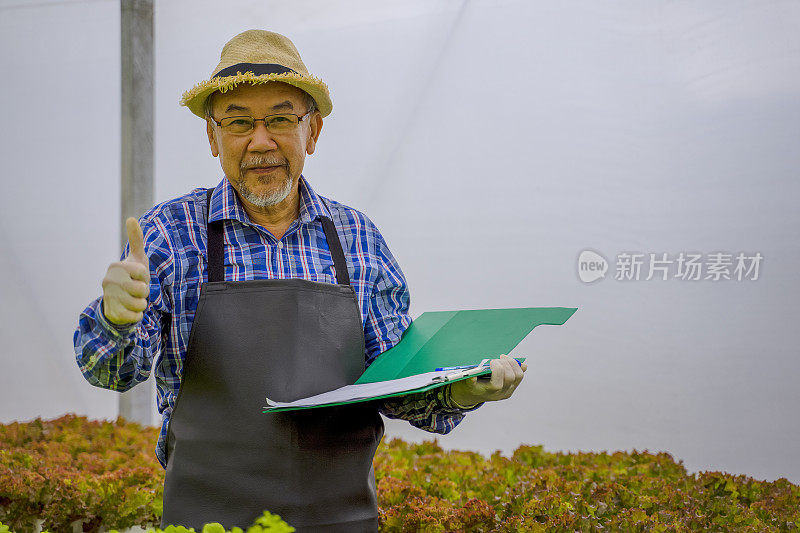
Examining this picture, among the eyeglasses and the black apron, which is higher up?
the eyeglasses

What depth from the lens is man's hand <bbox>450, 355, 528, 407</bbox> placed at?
1521 millimetres

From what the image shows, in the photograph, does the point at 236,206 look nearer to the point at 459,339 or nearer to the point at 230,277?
the point at 230,277

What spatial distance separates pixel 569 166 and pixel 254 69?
7.27 ft

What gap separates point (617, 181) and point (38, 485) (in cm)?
270

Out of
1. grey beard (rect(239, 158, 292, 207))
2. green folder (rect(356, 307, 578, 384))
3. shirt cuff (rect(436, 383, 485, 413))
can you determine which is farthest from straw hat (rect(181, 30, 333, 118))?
shirt cuff (rect(436, 383, 485, 413))

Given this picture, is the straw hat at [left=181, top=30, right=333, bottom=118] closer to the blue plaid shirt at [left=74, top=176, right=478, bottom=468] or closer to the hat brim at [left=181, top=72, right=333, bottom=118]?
the hat brim at [left=181, top=72, right=333, bottom=118]

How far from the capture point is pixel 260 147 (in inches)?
67.5

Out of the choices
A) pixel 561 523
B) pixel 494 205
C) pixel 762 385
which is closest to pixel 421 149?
pixel 494 205

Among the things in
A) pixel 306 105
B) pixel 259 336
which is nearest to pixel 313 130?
pixel 306 105

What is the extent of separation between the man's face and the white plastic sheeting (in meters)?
2.10

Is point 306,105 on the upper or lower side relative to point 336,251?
upper

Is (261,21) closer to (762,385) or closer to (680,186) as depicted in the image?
(680,186)

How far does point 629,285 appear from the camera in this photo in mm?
3594

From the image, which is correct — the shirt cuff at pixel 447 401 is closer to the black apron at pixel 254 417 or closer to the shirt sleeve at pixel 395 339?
the shirt sleeve at pixel 395 339
